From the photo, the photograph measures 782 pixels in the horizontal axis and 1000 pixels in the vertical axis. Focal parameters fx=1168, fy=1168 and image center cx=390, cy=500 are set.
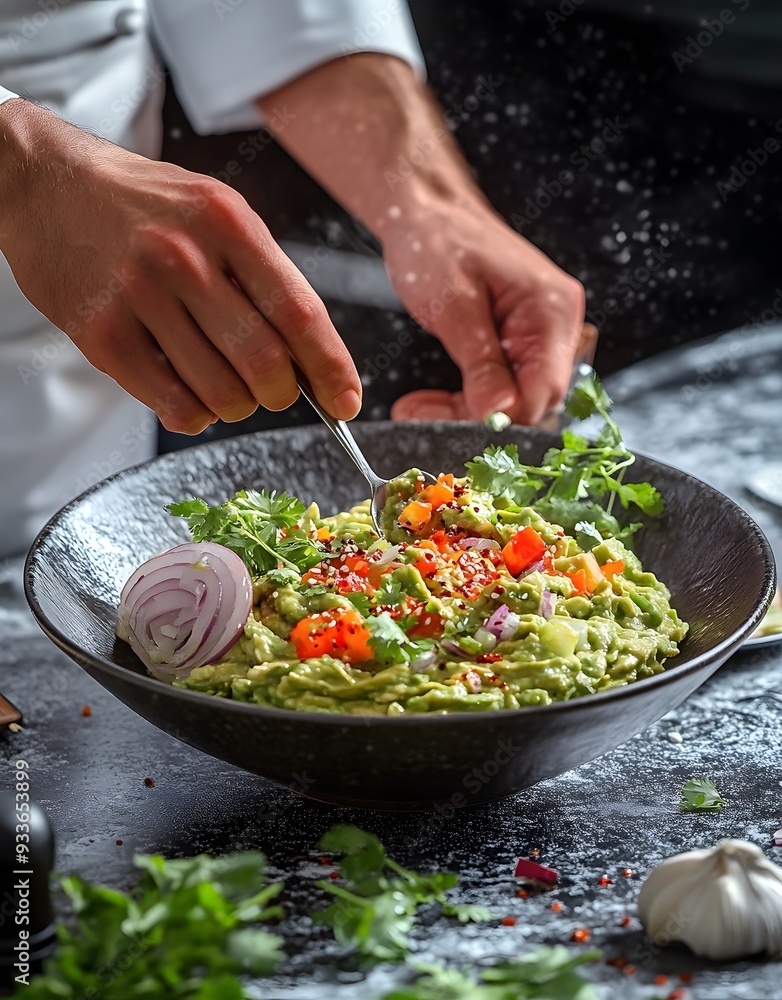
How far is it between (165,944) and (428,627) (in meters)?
0.49

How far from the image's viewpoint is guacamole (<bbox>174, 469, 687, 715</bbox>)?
1.30m

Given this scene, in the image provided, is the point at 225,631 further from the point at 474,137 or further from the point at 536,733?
the point at 474,137

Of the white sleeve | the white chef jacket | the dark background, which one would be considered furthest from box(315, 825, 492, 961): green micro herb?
the dark background

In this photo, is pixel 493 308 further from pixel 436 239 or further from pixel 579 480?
pixel 579 480

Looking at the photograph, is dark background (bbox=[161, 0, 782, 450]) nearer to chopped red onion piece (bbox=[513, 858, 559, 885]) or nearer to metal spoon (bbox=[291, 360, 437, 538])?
metal spoon (bbox=[291, 360, 437, 538])

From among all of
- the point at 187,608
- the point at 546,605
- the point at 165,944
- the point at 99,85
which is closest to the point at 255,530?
the point at 187,608

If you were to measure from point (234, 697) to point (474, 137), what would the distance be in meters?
2.96

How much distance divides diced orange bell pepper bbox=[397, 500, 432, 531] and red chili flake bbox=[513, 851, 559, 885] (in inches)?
19.3

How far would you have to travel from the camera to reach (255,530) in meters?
1.55

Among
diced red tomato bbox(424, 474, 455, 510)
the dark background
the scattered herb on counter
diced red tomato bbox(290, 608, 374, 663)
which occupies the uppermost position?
diced red tomato bbox(290, 608, 374, 663)

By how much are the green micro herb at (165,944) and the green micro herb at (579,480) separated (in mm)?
743

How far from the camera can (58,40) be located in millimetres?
2152

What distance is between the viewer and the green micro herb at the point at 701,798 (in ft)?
4.66

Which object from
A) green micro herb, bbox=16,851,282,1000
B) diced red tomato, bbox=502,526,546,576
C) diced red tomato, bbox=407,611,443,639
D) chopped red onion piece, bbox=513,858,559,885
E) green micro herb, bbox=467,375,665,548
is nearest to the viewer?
green micro herb, bbox=16,851,282,1000
